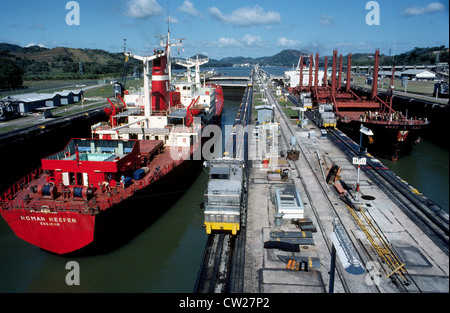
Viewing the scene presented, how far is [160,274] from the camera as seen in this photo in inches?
762

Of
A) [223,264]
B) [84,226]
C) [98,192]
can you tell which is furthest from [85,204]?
[223,264]

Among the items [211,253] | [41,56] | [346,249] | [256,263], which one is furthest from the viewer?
[41,56]

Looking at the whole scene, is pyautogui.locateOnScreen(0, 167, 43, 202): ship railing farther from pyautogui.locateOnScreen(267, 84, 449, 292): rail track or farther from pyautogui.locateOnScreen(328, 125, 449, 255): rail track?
pyautogui.locateOnScreen(328, 125, 449, 255): rail track

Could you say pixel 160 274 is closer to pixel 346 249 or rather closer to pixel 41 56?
pixel 346 249

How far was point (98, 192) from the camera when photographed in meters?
21.4

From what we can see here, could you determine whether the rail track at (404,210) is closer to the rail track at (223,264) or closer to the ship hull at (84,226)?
the rail track at (223,264)

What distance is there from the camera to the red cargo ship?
736 inches

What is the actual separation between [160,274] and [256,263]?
21.8ft

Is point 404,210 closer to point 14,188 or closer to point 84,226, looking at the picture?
point 84,226

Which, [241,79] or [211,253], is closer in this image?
[211,253]

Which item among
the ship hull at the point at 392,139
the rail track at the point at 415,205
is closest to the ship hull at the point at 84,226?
the rail track at the point at 415,205

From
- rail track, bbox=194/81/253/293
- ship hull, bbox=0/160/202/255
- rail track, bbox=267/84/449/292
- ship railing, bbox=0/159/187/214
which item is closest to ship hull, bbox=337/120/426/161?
rail track, bbox=267/84/449/292

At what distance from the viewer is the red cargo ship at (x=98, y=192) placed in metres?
18.7
